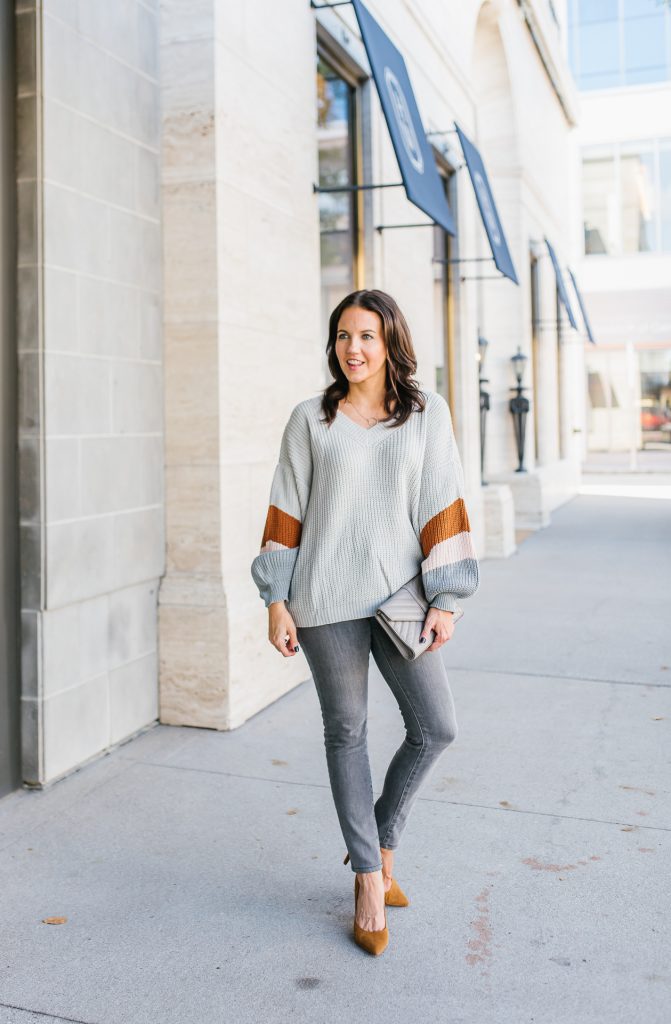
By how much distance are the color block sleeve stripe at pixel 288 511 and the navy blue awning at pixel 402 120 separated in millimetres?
3857

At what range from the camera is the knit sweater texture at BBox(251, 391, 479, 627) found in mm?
2938

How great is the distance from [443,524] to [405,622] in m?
0.32

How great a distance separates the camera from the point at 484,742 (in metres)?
4.93

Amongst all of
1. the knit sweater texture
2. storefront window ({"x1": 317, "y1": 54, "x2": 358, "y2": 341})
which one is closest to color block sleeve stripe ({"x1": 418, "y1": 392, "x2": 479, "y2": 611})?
the knit sweater texture

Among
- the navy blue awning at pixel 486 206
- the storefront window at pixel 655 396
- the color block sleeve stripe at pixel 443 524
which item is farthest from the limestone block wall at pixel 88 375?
the storefront window at pixel 655 396

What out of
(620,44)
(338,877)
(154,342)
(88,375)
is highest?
(620,44)

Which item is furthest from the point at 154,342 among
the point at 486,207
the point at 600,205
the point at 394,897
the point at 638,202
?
the point at 600,205

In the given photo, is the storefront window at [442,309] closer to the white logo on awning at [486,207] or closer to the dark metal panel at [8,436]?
the white logo on awning at [486,207]

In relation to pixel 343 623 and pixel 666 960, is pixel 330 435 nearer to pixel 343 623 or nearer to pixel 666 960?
pixel 343 623

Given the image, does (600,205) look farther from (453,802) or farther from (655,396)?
(453,802)

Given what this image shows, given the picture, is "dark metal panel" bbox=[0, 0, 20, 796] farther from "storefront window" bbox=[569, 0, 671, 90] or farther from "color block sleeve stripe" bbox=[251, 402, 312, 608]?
"storefront window" bbox=[569, 0, 671, 90]

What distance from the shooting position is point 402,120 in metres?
7.00

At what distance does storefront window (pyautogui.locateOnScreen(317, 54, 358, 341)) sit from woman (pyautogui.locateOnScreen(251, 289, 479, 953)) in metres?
4.17

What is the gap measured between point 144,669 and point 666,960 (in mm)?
2882
